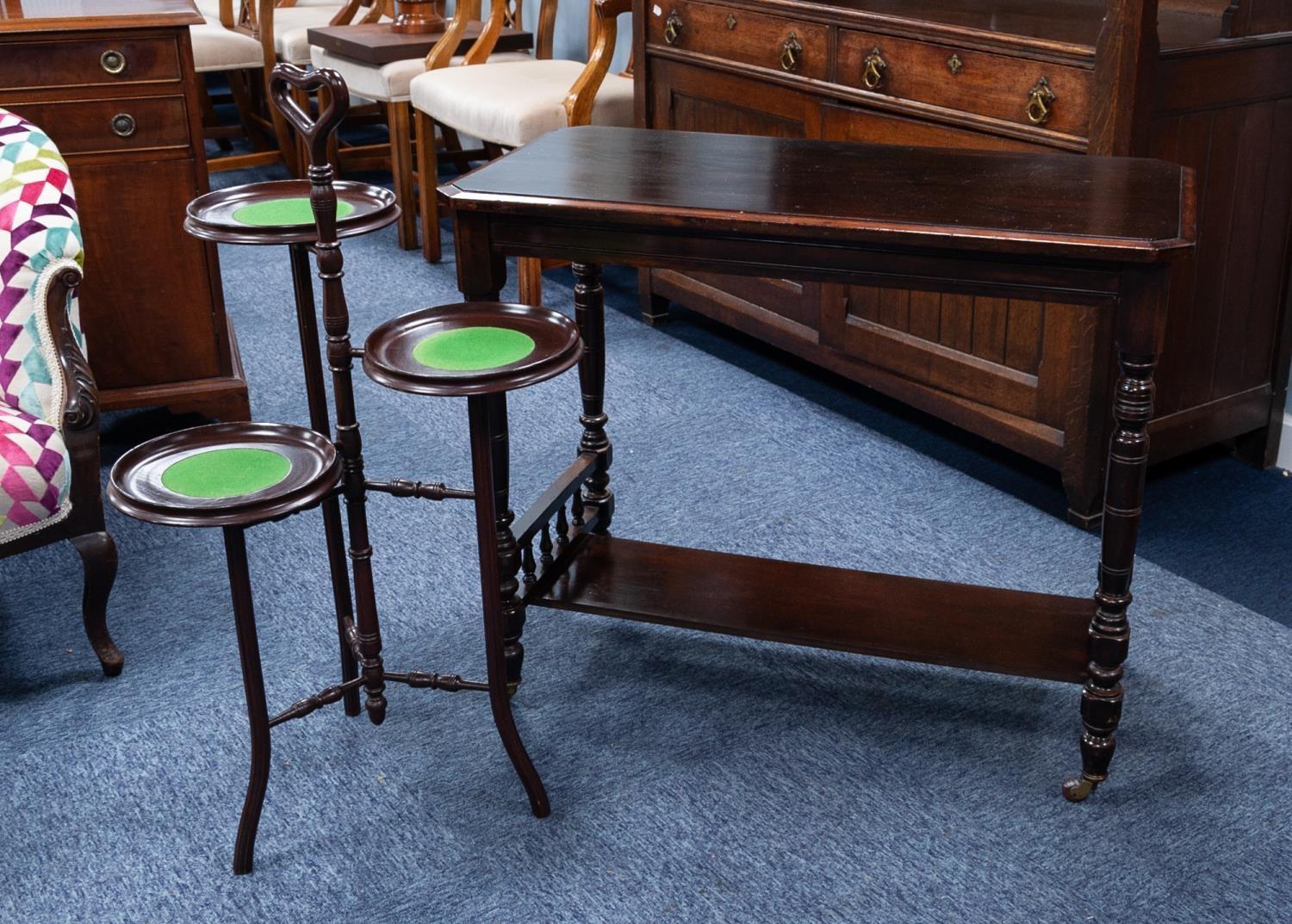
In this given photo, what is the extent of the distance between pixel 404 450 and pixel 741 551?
91 centimetres

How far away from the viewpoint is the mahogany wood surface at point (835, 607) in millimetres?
2051

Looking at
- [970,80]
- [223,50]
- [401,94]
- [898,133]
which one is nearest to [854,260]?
[970,80]

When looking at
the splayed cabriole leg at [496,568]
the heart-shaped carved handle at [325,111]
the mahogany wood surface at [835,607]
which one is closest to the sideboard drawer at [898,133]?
the mahogany wood surface at [835,607]

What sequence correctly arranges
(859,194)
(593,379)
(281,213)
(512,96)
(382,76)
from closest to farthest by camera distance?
(859,194) < (281,213) < (593,379) < (512,96) < (382,76)

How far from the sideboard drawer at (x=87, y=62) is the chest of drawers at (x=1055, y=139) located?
1294 millimetres

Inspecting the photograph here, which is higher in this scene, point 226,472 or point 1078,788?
point 226,472

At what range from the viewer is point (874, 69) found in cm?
286

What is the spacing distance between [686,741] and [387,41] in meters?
3.10

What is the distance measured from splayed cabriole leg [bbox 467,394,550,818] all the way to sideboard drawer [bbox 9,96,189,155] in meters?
1.28

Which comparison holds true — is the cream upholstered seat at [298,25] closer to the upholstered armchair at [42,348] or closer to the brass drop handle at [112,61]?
the brass drop handle at [112,61]

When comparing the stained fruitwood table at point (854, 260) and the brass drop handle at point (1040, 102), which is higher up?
the brass drop handle at point (1040, 102)

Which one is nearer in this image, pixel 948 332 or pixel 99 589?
pixel 99 589

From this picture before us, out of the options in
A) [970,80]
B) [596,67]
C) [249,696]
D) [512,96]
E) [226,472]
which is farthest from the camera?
[512,96]

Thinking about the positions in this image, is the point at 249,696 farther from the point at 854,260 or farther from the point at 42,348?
the point at 854,260
